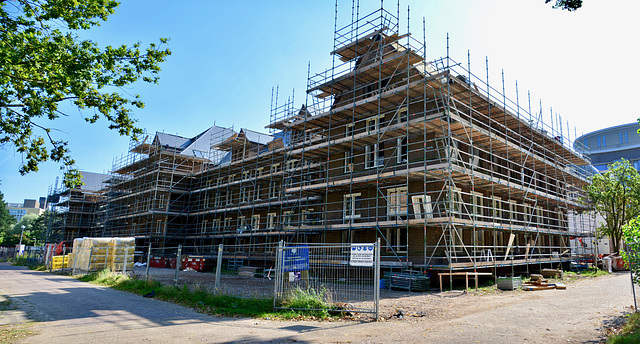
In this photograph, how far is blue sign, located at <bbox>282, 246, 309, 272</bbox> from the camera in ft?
38.2

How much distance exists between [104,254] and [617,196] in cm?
3319

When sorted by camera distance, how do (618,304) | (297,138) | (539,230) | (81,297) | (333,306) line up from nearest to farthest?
1. (333,306)
2. (618,304)
3. (81,297)
4. (539,230)
5. (297,138)

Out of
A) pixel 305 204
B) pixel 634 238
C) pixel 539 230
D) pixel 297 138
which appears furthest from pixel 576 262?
pixel 634 238

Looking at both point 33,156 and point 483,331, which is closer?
point 483,331

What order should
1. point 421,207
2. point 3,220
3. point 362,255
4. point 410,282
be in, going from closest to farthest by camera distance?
point 362,255 → point 410,282 → point 421,207 → point 3,220

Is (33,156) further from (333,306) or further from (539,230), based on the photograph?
(539,230)

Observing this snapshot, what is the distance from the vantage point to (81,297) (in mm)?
14781

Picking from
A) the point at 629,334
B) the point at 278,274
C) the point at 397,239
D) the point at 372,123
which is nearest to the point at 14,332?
the point at 278,274

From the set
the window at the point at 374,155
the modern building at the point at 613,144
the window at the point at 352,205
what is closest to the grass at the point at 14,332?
the window at the point at 352,205

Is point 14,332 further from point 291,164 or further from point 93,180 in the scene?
point 93,180

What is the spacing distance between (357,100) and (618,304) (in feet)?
52.4

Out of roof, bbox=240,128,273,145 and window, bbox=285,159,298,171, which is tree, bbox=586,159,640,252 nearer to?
window, bbox=285,159,298,171

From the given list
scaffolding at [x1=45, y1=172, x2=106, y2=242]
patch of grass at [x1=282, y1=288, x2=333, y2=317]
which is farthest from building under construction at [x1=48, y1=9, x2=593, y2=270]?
scaffolding at [x1=45, y1=172, x2=106, y2=242]

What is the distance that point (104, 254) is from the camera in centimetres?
2416
